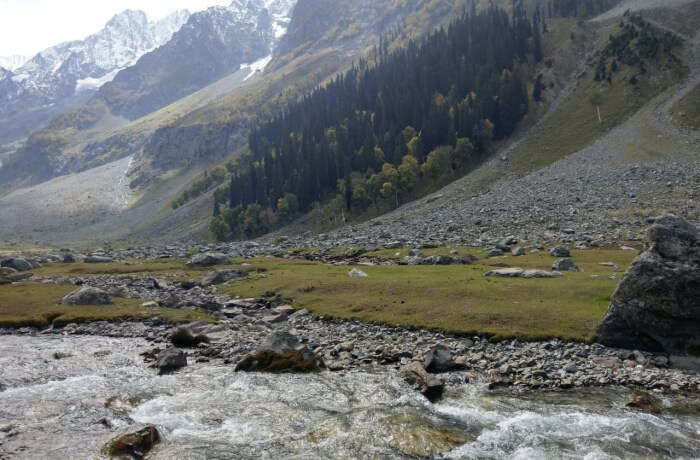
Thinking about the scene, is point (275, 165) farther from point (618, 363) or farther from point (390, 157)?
point (618, 363)

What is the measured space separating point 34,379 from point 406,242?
61742 millimetres

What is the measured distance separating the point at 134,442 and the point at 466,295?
29.3 metres

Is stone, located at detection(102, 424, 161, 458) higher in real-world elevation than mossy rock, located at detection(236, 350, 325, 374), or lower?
Answer: higher

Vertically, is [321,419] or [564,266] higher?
[321,419]

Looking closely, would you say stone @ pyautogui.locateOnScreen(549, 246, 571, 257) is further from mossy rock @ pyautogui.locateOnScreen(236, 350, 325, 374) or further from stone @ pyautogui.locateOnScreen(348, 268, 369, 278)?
mossy rock @ pyautogui.locateOnScreen(236, 350, 325, 374)

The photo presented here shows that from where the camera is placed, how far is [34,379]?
28172 millimetres

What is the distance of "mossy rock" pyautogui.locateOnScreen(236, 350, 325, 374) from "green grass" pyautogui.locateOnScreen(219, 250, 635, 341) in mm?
9393

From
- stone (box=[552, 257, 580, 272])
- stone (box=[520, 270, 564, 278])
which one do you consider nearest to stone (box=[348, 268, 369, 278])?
stone (box=[520, 270, 564, 278])

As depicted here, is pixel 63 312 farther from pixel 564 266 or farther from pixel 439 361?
pixel 564 266

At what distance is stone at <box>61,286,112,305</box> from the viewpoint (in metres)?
50.1

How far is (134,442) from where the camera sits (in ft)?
61.3

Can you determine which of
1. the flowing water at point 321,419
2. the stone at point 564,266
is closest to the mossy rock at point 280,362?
the flowing water at point 321,419

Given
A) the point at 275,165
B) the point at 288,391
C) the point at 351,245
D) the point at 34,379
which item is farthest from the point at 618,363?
the point at 275,165

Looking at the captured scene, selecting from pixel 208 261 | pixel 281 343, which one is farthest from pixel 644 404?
pixel 208 261
